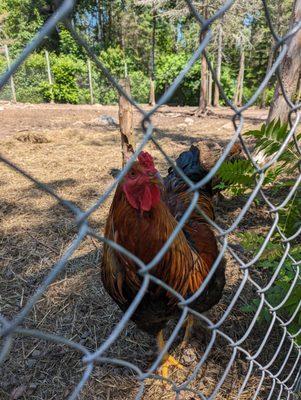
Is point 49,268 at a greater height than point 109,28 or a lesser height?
lesser

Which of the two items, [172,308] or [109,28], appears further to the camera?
[109,28]

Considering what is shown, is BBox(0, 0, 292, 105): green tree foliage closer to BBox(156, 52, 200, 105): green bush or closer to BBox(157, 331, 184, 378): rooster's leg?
BBox(156, 52, 200, 105): green bush

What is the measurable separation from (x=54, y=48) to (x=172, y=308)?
965 inches

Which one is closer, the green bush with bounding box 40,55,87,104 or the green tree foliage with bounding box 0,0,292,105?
the green bush with bounding box 40,55,87,104

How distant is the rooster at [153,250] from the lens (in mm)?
1780

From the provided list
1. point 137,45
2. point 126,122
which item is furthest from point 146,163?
point 137,45

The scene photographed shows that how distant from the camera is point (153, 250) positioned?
1796mm

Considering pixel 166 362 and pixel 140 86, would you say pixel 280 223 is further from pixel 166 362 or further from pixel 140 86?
pixel 140 86

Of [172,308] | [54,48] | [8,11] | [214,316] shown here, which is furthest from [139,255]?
[8,11]

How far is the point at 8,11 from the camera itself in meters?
26.0

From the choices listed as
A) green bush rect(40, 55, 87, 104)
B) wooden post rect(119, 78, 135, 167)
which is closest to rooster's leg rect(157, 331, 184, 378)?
wooden post rect(119, 78, 135, 167)

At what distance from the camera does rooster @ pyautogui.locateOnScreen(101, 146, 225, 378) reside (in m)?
1.78

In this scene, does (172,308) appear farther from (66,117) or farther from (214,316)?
(66,117)

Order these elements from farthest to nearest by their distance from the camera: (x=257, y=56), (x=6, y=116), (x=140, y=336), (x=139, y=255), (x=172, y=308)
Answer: (x=257, y=56)
(x=6, y=116)
(x=140, y=336)
(x=172, y=308)
(x=139, y=255)
